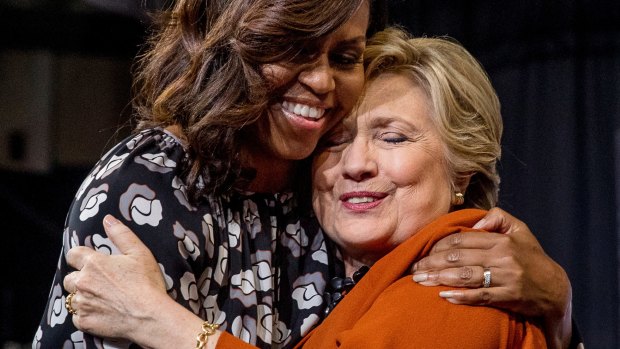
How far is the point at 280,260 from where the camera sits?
212cm

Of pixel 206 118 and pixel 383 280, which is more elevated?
pixel 206 118

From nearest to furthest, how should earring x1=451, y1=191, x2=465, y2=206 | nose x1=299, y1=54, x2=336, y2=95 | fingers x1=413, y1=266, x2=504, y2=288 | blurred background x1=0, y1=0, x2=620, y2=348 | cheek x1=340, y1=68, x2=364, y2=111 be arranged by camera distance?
fingers x1=413, y1=266, x2=504, y2=288 < nose x1=299, y1=54, x2=336, y2=95 < cheek x1=340, y1=68, x2=364, y2=111 < earring x1=451, y1=191, x2=465, y2=206 < blurred background x1=0, y1=0, x2=620, y2=348

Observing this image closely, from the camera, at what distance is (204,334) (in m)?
1.79

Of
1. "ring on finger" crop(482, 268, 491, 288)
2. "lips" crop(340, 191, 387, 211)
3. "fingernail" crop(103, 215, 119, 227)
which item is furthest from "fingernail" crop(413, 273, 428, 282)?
"fingernail" crop(103, 215, 119, 227)

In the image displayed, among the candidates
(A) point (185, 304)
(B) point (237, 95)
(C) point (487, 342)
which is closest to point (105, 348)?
(A) point (185, 304)

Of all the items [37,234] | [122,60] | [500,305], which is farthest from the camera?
[122,60]

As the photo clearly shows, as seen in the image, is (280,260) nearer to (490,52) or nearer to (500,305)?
(500,305)

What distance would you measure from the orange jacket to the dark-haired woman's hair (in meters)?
0.36

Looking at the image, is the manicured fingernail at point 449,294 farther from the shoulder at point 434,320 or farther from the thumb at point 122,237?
the thumb at point 122,237

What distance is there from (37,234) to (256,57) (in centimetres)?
236

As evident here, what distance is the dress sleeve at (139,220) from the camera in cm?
184

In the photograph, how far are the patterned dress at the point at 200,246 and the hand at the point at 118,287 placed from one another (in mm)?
29

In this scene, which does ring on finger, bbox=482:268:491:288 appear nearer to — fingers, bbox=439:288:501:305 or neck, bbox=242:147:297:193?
fingers, bbox=439:288:501:305

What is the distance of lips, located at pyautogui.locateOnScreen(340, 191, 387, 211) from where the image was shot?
2.11 meters
